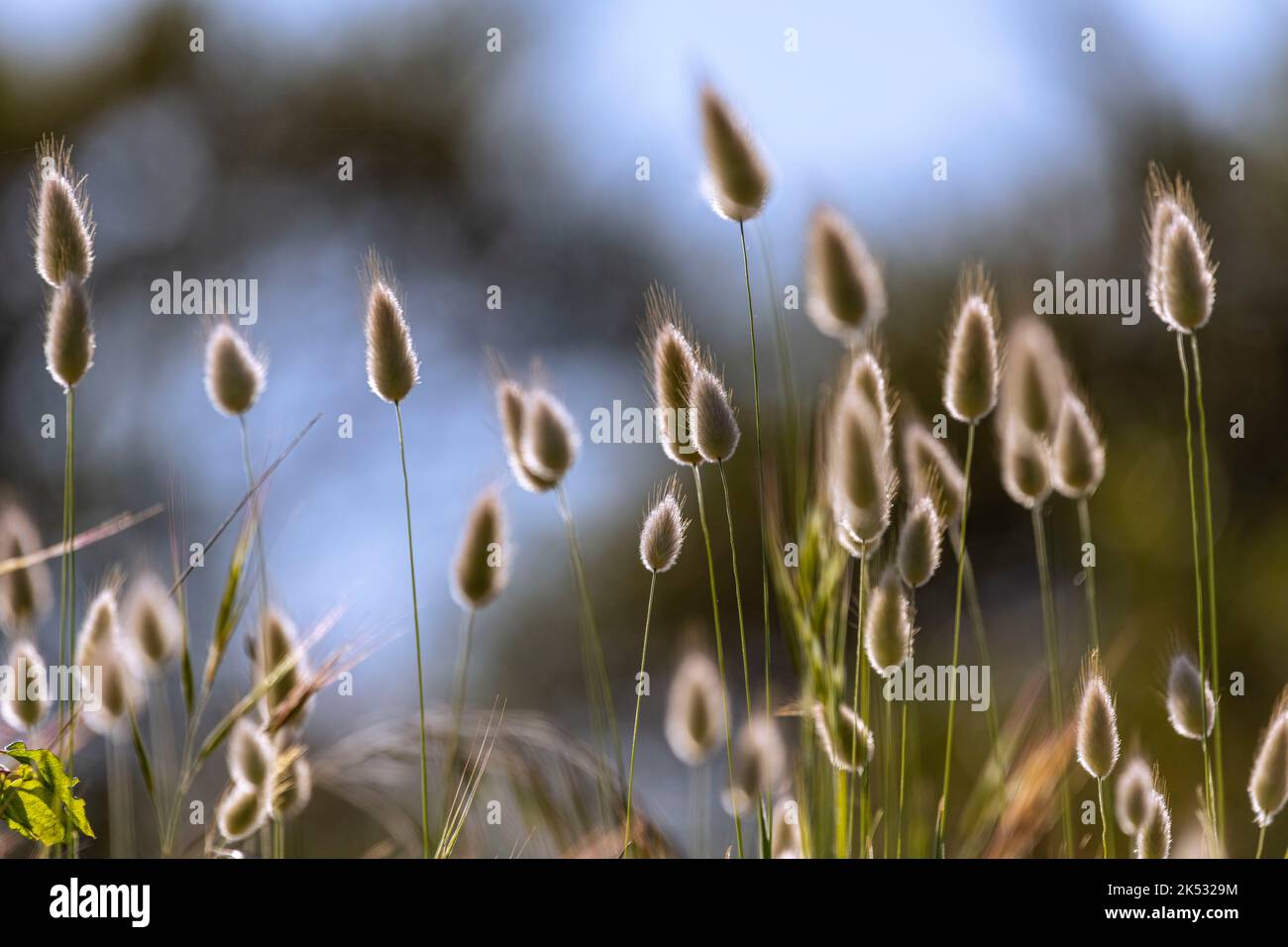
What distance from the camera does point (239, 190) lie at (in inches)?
266

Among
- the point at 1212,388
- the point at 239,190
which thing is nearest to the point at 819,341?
the point at 1212,388

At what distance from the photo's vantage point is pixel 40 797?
3.08 ft

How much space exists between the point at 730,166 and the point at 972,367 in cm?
31

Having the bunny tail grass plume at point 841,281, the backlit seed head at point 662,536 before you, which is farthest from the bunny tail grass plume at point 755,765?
the bunny tail grass plume at point 841,281

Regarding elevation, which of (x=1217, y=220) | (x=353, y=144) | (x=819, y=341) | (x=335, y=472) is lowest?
(x=335, y=472)

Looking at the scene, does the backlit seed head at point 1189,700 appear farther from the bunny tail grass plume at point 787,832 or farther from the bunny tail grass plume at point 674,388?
the bunny tail grass plume at point 674,388

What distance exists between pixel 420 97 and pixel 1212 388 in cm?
458

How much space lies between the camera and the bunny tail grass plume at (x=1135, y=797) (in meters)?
1.08

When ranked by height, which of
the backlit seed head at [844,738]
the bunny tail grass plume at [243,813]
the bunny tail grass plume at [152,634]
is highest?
the bunny tail grass plume at [152,634]

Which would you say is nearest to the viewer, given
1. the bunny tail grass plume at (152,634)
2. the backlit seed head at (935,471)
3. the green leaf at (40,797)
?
the green leaf at (40,797)

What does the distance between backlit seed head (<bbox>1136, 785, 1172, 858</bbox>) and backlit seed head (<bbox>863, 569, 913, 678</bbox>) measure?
0.26 meters

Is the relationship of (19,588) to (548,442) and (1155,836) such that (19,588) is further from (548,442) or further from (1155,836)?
(1155,836)

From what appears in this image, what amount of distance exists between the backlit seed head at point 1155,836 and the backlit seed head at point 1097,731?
62 millimetres

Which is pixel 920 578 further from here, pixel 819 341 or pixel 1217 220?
pixel 1217 220
